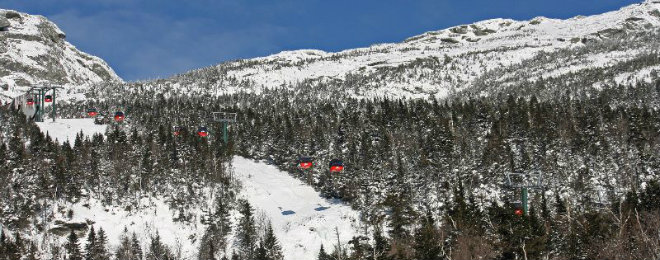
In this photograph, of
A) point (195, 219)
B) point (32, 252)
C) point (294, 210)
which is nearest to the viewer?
point (32, 252)

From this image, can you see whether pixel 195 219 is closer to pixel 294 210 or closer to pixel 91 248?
pixel 294 210

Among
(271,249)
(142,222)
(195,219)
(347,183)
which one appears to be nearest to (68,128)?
(142,222)

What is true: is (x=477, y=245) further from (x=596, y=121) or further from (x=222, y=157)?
(x=222, y=157)

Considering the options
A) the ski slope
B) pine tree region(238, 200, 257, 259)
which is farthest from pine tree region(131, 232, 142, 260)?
the ski slope

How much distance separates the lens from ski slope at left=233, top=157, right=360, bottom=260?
263 feet

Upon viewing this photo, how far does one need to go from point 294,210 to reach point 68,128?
49481mm

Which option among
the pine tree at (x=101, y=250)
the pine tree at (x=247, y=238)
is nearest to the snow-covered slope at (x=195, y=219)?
the pine tree at (x=247, y=238)

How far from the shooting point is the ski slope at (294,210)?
263 feet

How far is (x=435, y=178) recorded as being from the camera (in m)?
87.9

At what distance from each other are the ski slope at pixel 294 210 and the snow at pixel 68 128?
29355 mm

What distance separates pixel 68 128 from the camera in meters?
111

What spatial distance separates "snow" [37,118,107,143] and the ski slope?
1156 inches

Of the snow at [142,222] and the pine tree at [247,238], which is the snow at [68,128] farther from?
the pine tree at [247,238]

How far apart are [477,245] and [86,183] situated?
6014cm
